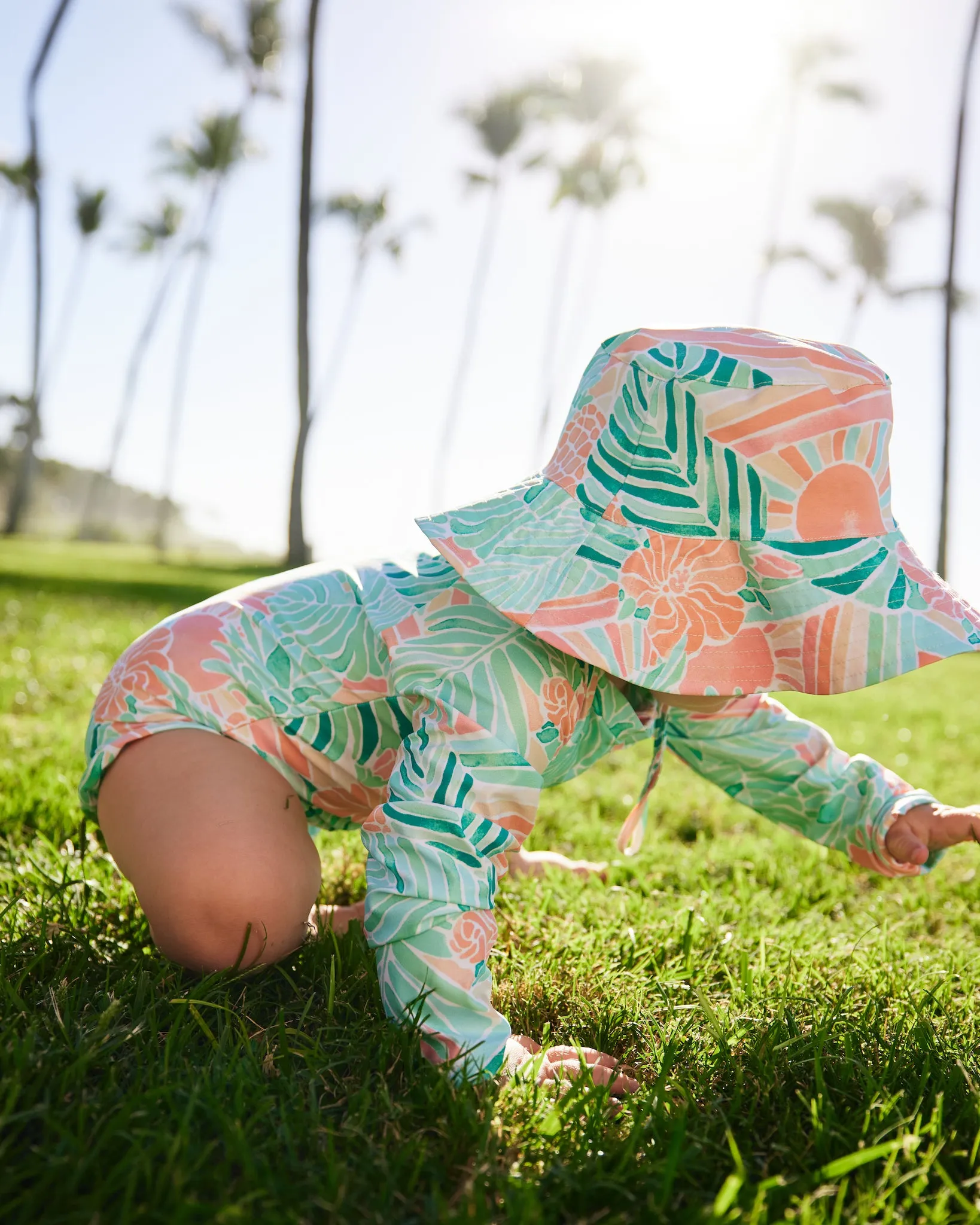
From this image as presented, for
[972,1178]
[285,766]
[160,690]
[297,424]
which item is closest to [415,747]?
[285,766]

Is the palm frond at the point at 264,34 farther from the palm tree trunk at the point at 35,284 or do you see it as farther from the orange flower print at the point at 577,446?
the orange flower print at the point at 577,446

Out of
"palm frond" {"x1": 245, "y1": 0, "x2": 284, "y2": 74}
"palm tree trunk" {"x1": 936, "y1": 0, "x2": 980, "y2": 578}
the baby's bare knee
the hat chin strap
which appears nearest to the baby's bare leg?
the baby's bare knee

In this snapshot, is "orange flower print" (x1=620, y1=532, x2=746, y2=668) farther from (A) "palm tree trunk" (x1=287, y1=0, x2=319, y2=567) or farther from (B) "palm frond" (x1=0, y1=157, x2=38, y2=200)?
(B) "palm frond" (x1=0, y1=157, x2=38, y2=200)

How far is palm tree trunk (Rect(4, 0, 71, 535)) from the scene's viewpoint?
15070 millimetres

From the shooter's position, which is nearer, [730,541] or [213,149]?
[730,541]

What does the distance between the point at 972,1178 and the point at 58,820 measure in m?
1.76

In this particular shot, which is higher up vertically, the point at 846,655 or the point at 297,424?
the point at 846,655

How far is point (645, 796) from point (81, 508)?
90461 mm

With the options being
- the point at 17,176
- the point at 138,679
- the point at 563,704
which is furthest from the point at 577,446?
the point at 17,176

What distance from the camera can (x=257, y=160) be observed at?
25.3m

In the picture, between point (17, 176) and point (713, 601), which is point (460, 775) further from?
point (17, 176)

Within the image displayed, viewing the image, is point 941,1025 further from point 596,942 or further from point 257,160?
point 257,160

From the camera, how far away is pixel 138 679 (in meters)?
1.41

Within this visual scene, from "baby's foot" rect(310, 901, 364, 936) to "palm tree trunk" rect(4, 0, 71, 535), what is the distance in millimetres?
16452
